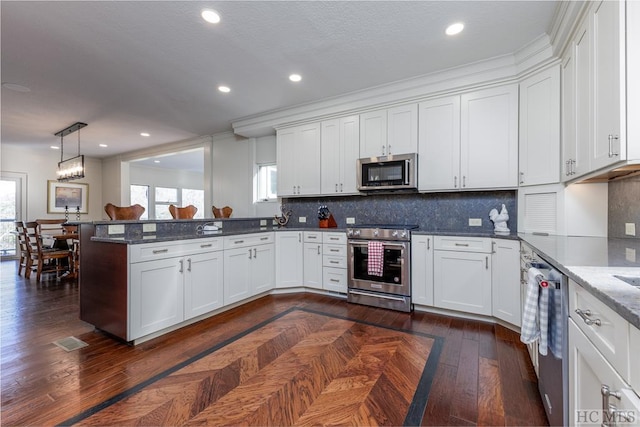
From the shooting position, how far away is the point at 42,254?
478cm

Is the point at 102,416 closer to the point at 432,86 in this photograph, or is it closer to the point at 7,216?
the point at 432,86

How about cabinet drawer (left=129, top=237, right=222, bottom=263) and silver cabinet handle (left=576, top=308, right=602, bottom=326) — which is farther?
cabinet drawer (left=129, top=237, right=222, bottom=263)

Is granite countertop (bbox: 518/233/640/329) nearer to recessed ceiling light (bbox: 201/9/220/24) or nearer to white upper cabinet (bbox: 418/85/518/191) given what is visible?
white upper cabinet (bbox: 418/85/518/191)

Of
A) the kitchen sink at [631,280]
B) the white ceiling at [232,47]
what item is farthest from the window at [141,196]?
the kitchen sink at [631,280]

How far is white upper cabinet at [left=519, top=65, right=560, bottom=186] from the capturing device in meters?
2.59

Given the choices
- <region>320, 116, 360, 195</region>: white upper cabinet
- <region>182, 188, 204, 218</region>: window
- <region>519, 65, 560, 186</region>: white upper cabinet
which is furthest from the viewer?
<region>182, 188, 204, 218</region>: window

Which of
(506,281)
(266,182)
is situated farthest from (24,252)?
(506,281)

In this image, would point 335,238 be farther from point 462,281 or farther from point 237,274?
point 462,281

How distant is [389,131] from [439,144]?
2.08 feet

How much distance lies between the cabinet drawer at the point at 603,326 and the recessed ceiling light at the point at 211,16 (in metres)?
2.83

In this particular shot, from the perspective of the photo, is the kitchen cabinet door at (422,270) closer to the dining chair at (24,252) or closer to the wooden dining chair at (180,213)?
the wooden dining chair at (180,213)

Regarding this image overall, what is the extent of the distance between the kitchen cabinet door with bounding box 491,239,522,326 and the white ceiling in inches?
75.4

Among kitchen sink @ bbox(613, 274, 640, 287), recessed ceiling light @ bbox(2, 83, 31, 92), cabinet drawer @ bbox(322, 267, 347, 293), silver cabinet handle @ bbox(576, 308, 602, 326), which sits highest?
recessed ceiling light @ bbox(2, 83, 31, 92)

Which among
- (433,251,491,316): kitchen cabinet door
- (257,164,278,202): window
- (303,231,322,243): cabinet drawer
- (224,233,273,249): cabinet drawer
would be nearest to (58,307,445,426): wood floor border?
(433,251,491,316): kitchen cabinet door
